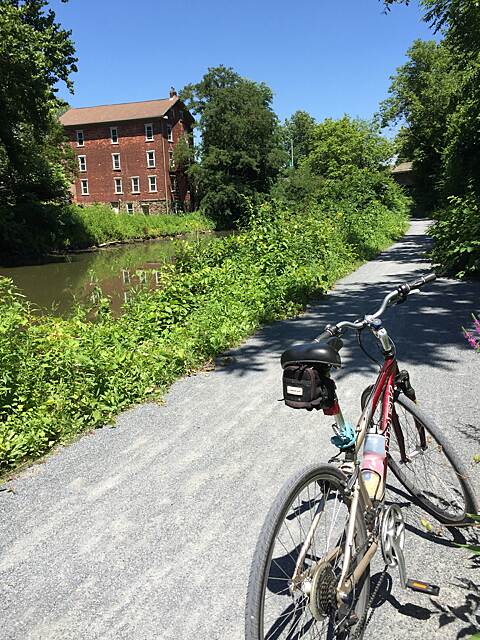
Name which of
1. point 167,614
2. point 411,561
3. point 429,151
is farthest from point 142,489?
point 429,151

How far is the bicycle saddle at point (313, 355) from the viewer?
194 cm

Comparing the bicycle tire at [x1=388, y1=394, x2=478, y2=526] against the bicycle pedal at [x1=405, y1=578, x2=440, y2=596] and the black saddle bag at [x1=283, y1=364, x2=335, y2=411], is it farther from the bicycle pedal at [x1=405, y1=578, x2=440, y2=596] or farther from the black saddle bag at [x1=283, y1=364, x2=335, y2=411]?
the black saddle bag at [x1=283, y1=364, x2=335, y2=411]

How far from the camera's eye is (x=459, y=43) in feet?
41.0

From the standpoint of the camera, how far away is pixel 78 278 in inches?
833

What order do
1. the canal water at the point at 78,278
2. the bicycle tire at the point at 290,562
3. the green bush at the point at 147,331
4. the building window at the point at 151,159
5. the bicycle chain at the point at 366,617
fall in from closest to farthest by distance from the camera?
the bicycle tire at the point at 290,562, the bicycle chain at the point at 366,617, the green bush at the point at 147,331, the canal water at the point at 78,278, the building window at the point at 151,159

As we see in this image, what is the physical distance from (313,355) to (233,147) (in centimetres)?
5434

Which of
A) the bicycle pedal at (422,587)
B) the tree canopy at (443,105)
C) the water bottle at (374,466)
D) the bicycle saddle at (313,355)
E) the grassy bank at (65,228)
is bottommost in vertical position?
the bicycle pedal at (422,587)

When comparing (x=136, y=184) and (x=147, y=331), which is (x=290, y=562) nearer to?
(x=147, y=331)

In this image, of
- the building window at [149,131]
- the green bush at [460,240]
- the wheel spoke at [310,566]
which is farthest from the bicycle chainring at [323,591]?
the building window at [149,131]

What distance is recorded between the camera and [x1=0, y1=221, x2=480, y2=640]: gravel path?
2.40 m

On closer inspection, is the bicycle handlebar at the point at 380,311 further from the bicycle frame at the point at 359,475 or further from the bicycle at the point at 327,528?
the bicycle frame at the point at 359,475

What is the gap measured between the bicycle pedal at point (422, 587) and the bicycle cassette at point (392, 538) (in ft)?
0.09

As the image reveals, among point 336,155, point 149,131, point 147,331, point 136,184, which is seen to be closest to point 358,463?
point 147,331

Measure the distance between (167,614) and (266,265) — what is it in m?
7.94
